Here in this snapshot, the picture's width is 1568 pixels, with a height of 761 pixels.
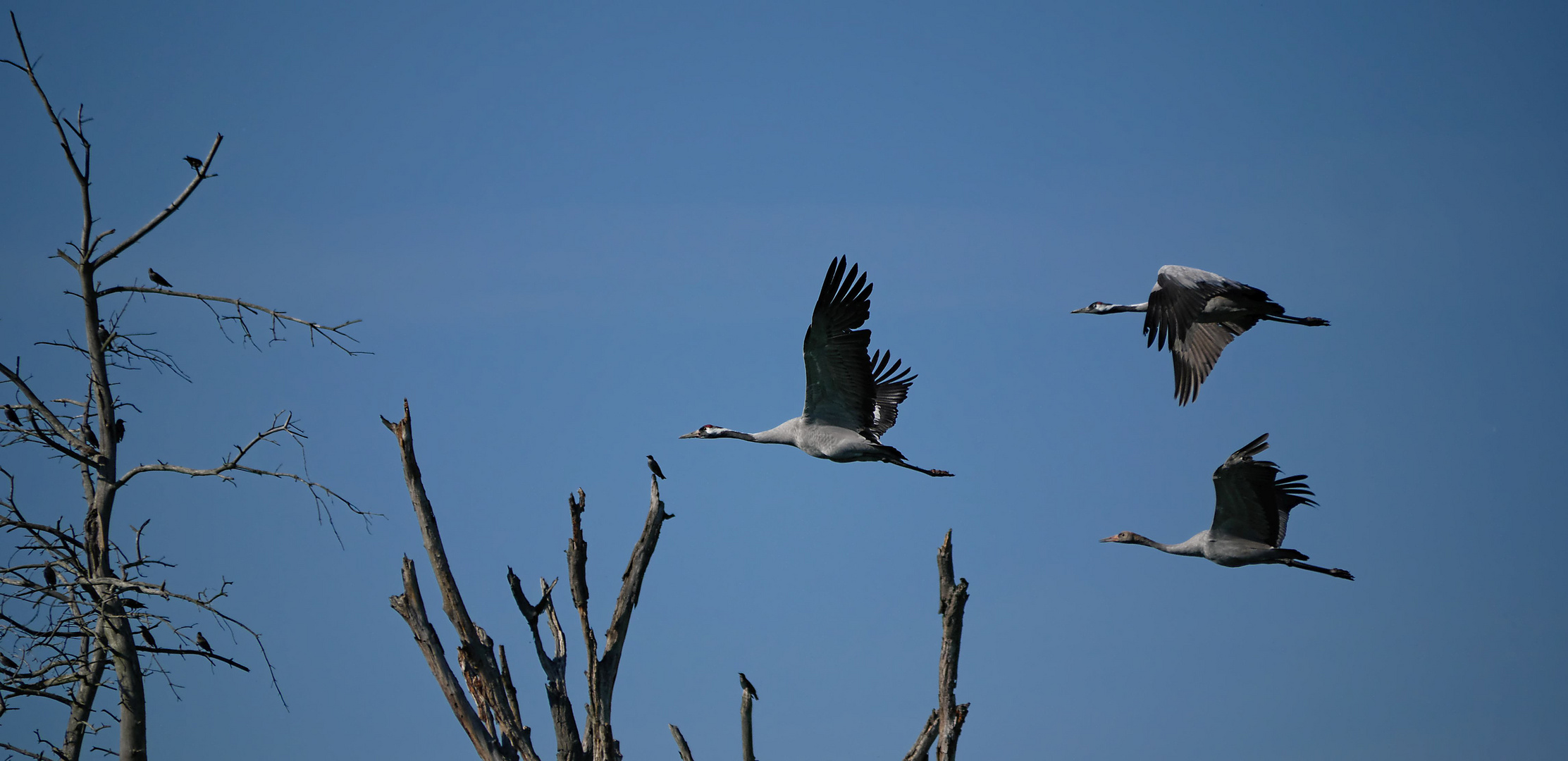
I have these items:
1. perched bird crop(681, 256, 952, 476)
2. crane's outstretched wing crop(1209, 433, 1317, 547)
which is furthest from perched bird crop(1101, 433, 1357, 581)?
perched bird crop(681, 256, 952, 476)

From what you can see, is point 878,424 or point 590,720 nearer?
point 590,720

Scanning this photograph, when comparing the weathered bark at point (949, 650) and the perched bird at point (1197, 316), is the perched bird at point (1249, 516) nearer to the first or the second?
the perched bird at point (1197, 316)

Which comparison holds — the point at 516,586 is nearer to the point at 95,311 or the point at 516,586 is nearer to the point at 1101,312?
the point at 95,311

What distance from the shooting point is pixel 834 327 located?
13055mm

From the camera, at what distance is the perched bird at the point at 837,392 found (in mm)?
12906

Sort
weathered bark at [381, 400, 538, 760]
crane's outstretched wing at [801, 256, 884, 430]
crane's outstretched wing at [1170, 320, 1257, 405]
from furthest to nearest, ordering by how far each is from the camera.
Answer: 1. crane's outstretched wing at [1170, 320, 1257, 405]
2. crane's outstretched wing at [801, 256, 884, 430]
3. weathered bark at [381, 400, 538, 760]

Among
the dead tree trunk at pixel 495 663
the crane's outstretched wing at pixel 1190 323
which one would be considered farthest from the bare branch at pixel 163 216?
the crane's outstretched wing at pixel 1190 323

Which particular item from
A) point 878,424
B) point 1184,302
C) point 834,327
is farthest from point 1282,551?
point 834,327

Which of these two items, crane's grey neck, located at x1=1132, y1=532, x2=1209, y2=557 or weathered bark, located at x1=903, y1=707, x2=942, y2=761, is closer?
weathered bark, located at x1=903, y1=707, x2=942, y2=761

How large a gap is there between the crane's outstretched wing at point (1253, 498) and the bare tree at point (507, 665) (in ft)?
18.8

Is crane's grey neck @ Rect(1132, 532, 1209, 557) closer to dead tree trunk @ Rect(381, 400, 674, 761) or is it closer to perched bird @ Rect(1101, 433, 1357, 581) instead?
perched bird @ Rect(1101, 433, 1357, 581)

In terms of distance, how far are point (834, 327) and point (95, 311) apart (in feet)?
24.1

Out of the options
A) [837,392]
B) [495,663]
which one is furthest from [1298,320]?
[495,663]

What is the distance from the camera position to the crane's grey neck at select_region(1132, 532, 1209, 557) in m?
15.3
